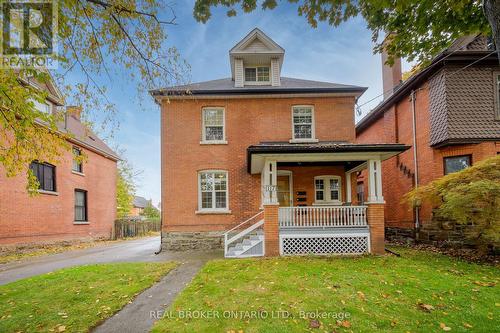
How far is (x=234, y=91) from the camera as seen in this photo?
1231cm

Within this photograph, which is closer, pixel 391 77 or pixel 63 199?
pixel 391 77

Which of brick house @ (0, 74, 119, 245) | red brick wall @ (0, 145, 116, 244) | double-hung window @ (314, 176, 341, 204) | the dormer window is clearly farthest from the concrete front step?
the dormer window

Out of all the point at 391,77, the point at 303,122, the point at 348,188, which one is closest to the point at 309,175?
the point at 348,188

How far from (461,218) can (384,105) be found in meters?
9.08

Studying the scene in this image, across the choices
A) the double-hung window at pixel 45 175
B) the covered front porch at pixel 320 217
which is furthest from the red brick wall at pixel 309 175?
the double-hung window at pixel 45 175

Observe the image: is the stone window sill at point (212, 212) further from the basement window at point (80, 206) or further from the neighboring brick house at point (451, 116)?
the basement window at point (80, 206)

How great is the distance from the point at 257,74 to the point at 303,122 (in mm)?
3523

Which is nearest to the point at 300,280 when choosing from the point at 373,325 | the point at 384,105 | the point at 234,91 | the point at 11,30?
the point at 373,325

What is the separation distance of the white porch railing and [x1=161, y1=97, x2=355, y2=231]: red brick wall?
8.94 ft

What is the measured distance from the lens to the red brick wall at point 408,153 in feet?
36.0

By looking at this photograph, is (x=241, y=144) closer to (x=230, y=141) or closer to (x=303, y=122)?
(x=230, y=141)

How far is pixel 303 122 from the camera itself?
12.8m

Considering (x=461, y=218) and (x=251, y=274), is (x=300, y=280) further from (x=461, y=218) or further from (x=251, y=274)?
(x=461, y=218)

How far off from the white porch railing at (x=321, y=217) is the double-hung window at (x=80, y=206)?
14485mm
